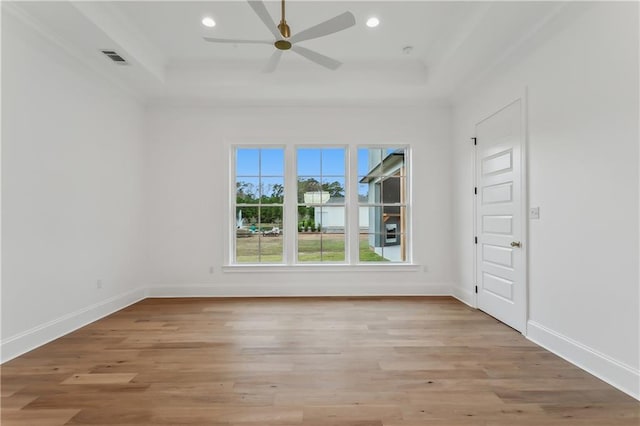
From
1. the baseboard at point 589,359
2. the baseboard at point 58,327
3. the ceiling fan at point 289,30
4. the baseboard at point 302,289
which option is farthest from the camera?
the baseboard at point 302,289

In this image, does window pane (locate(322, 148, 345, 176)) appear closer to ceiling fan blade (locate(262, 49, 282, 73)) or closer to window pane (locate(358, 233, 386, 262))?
window pane (locate(358, 233, 386, 262))

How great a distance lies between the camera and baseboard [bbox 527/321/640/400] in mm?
2068

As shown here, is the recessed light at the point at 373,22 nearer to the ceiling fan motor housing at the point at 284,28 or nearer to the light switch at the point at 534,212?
Result: the ceiling fan motor housing at the point at 284,28

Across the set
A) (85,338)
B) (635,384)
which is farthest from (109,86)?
(635,384)

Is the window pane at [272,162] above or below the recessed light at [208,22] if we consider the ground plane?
below

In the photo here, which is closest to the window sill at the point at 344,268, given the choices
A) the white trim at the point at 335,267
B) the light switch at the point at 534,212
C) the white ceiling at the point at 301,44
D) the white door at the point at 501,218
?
the white trim at the point at 335,267

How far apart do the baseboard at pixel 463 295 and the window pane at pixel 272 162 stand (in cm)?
320

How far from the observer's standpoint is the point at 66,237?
3164mm

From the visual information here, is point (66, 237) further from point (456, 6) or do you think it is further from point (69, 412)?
point (456, 6)

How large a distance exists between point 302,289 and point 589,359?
131 inches

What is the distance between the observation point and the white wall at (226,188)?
4.67 metres

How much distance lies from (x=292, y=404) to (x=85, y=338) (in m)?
2.45

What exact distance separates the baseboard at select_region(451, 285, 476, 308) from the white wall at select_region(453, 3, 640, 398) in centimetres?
109

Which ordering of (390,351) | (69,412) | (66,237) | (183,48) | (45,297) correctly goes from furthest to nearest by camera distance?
(183,48), (66,237), (45,297), (390,351), (69,412)
